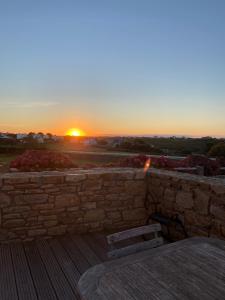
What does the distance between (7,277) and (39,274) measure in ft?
1.08

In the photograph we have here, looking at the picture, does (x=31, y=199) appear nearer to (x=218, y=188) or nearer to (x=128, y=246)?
(x=128, y=246)

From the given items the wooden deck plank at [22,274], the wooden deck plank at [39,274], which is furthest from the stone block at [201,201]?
the wooden deck plank at [22,274]

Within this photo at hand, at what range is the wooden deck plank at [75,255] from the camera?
3271 mm

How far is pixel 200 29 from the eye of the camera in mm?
7266

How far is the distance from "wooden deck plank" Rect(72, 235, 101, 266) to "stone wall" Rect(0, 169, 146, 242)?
0.18 m

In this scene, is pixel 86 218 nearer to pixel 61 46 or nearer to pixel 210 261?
pixel 210 261

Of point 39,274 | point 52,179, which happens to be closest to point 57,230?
point 52,179

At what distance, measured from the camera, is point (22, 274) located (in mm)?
3094

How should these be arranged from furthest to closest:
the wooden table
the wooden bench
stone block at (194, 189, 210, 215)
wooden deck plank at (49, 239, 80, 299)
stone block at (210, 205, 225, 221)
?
stone block at (194, 189, 210, 215)
stone block at (210, 205, 225, 221)
wooden deck plank at (49, 239, 80, 299)
the wooden bench
the wooden table

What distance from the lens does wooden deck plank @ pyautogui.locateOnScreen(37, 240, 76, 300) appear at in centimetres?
278

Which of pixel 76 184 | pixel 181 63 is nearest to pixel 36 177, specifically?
pixel 76 184

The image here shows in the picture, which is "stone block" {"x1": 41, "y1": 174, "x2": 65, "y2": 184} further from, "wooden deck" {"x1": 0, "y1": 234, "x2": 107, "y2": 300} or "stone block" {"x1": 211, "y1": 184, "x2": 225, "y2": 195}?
"stone block" {"x1": 211, "y1": 184, "x2": 225, "y2": 195}

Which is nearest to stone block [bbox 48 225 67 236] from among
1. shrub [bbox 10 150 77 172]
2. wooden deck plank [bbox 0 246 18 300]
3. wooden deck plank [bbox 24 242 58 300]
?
wooden deck plank [bbox 24 242 58 300]

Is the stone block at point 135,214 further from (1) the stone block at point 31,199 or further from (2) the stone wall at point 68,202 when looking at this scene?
(1) the stone block at point 31,199
